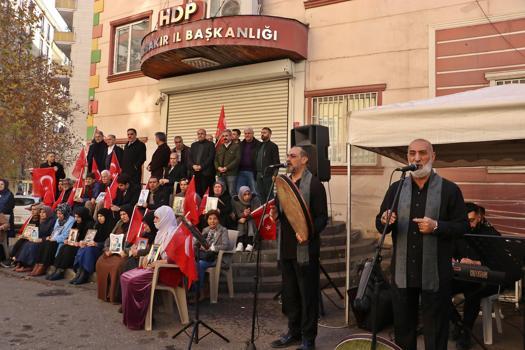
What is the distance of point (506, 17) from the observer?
8.22 metres

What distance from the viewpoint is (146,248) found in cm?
625

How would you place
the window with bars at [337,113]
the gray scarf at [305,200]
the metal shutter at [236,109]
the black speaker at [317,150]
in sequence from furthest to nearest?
1. the metal shutter at [236,109]
2. the window with bars at [337,113]
3. the black speaker at [317,150]
4. the gray scarf at [305,200]

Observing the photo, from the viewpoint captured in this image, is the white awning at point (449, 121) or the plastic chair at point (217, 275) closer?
the white awning at point (449, 121)

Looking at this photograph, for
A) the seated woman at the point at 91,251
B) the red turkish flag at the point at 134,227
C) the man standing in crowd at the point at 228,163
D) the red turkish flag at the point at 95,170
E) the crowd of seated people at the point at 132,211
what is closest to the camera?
the crowd of seated people at the point at 132,211

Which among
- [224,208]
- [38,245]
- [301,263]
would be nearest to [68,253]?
[38,245]

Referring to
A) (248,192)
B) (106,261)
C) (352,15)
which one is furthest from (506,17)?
(106,261)

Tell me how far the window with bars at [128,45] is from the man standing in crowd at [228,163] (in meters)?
6.80

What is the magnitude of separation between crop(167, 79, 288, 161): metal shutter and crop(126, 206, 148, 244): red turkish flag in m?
4.58

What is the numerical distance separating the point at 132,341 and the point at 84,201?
501 centimetres

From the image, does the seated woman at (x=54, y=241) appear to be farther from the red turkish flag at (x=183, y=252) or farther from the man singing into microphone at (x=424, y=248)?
the man singing into microphone at (x=424, y=248)

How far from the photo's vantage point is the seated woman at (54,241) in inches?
315

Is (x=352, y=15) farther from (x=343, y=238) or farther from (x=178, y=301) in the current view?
(x=178, y=301)

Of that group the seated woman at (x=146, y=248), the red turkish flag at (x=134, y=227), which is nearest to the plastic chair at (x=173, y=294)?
the seated woman at (x=146, y=248)

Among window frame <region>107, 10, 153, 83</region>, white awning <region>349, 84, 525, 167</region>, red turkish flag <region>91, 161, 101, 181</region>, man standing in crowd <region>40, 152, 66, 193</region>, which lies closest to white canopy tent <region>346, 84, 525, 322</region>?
white awning <region>349, 84, 525, 167</region>
